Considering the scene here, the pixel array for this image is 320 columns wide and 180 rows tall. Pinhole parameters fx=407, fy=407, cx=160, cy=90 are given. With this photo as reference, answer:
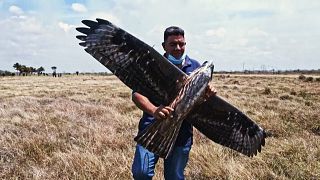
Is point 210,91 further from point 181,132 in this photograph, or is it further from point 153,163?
point 153,163

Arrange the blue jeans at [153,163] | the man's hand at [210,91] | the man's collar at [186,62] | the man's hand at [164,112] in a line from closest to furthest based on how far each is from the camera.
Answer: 1. the man's hand at [164,112]
2. the man's hand at [210,91]
3. the blue jeans at [153,163]
4. the man's collar at [186,62]

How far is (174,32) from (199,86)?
0.71m

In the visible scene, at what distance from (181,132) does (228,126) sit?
44cm

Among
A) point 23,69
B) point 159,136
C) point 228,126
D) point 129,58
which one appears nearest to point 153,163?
point 159,136

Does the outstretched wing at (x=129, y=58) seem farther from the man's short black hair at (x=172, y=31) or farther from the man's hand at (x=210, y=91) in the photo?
the man's short black hair at (x=172, y=31)

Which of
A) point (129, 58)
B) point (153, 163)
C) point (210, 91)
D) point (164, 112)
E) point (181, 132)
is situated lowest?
point (153, 163)

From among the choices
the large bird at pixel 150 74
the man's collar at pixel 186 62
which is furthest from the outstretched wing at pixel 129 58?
the man's collar at pixel 186 62

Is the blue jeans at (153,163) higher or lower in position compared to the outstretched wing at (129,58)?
lower

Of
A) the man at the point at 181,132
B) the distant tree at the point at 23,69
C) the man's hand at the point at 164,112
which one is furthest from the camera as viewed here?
the distant tree at the point at 23,69

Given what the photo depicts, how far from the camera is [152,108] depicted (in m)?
3.28

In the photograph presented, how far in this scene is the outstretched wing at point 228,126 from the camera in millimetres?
3512

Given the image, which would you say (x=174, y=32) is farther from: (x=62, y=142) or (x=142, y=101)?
(x=62, y=142)

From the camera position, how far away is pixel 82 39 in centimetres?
311

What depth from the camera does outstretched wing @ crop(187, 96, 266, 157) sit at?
11.5 ft
